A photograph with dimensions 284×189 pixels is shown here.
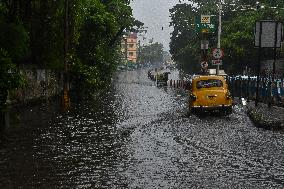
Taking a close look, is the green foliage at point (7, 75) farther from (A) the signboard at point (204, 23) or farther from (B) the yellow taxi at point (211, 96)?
(A) the signboard at point (204, 23)

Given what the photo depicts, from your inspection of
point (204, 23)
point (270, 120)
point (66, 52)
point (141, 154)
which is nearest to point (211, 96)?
point (270, 120)

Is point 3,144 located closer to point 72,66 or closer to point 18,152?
point 18,152

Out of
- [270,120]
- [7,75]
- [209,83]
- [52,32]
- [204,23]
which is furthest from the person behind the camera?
[204,23]

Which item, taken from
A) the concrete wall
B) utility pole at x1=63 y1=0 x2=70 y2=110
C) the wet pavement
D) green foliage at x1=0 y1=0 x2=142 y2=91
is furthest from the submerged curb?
the concrete wall

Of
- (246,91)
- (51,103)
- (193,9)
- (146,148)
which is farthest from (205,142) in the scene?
(193,9)

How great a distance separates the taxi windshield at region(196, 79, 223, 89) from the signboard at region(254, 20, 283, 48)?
331 cm

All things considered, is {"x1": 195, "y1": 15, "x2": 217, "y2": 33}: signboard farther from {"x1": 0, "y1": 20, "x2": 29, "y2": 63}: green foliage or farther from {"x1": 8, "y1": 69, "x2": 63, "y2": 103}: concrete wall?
{"x1": 0, "y1": 20, "x2": 29, "y2": 63}: green foliage

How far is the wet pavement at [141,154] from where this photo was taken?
932 centimetres

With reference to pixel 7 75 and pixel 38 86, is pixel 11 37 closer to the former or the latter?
pixel 7 75

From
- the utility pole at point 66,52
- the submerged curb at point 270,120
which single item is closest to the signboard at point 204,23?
the utility pole at point 66,52

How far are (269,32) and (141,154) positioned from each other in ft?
45.3

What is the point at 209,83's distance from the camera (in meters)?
22.5

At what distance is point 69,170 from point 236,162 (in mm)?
3745

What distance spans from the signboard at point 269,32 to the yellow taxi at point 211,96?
3301 mm
